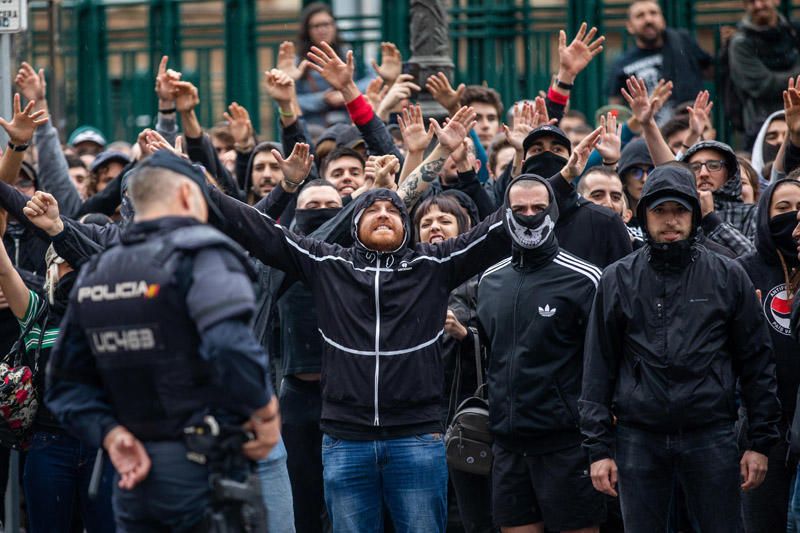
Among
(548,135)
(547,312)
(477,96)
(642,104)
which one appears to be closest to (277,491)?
(547,312)

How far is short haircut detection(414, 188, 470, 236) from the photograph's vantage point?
8.50 metres

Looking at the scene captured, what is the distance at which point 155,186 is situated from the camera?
576 cm

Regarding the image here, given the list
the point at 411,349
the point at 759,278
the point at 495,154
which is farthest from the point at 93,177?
the point at 759,278

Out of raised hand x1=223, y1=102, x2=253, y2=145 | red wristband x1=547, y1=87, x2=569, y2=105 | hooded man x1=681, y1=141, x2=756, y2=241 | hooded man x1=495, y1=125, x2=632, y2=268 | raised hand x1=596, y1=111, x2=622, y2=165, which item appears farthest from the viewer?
raised hand x1=223, y1=102, x2=253, y2=145

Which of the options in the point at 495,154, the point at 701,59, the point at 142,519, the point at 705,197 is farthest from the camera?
the point at 701,59

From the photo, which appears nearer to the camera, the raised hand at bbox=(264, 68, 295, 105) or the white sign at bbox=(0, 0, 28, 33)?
the white sign at bbox=(0, 0, 28, 33)

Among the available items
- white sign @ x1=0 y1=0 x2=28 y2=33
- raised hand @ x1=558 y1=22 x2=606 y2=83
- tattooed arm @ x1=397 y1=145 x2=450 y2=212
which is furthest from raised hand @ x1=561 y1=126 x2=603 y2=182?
white sign @ x1=0 y1=0 x2=28 y2=33

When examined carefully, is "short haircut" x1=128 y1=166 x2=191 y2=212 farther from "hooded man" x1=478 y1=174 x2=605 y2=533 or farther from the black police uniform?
"hooded man" x1=478 y1=174 x2=605 y2=533

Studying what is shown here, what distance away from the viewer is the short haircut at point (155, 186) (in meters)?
5.75

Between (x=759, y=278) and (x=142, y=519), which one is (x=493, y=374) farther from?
(x=142, y=519)

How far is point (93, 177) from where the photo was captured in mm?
10523

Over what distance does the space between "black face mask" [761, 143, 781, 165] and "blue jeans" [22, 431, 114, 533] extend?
5.41 metres

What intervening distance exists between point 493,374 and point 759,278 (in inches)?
60.7

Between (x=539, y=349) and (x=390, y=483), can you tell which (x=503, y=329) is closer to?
(x=539, y=349)
